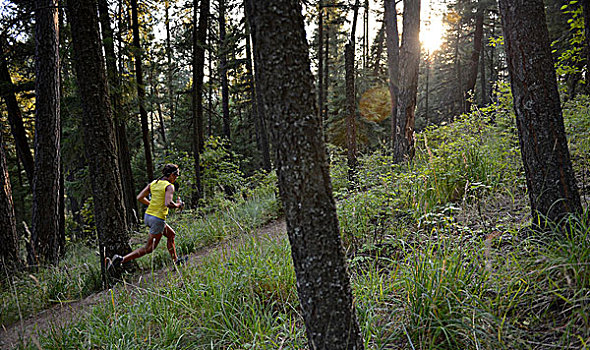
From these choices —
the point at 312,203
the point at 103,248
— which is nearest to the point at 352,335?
the point at 312,203

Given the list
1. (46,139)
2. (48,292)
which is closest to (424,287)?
(48,292)

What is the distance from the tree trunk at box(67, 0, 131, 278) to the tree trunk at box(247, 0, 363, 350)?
496 cm

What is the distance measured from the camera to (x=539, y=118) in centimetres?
282

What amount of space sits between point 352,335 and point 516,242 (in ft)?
6.94

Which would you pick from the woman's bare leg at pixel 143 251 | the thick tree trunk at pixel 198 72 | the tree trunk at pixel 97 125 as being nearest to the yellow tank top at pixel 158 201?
the woman's bare leg at pixel 143 251

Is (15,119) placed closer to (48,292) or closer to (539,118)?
(48,292)

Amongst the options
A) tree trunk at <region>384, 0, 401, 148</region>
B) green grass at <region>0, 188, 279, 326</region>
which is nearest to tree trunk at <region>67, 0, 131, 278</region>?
green grass at <region>0, 188, 279, 326</region>

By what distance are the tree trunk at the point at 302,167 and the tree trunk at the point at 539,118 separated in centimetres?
207

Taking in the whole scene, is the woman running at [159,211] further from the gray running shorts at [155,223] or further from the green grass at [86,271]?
the green grass at [86,271]

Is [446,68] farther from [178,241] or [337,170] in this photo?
[178,241]

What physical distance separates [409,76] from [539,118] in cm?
627

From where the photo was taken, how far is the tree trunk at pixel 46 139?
801cm

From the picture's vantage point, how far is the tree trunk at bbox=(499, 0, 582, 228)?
9.07 ft

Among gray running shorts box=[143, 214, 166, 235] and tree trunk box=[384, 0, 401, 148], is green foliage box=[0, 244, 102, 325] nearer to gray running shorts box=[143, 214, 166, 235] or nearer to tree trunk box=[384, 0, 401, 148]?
gray running shorts box=[143, 214, 166, 235]
